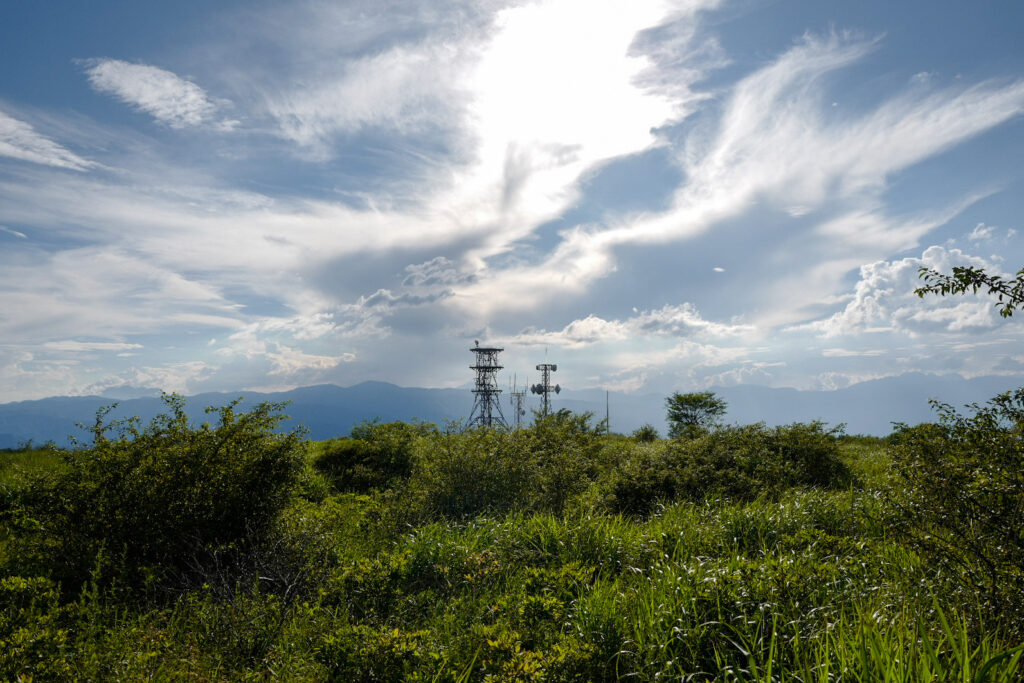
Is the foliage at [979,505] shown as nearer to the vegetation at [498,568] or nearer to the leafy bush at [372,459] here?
the vegetation at [498,568]

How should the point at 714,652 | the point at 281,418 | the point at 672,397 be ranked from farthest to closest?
the point at 672,397, the point at 281,418, the point at 714,652

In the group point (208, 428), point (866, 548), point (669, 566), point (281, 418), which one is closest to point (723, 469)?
point (866, 548)

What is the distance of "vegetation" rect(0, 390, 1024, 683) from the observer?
4.26 meters

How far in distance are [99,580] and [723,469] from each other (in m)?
11.3

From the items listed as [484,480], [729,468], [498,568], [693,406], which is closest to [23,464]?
[484,480]

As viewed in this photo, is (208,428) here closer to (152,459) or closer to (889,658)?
(152,459)

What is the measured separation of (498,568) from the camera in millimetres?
6125

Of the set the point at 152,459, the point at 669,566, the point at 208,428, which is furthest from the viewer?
the point at 208,428

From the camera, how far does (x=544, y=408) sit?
15.6 meters

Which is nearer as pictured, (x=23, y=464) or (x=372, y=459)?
(x=23, y=464)

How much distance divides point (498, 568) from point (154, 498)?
16.8 feet

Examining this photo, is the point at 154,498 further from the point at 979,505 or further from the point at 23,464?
the point at 979,505

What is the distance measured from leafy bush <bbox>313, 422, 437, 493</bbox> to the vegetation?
174 inches

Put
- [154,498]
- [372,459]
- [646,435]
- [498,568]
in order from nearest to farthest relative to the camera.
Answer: [498,568]
[154,498]
[372,459]
[646,435]
